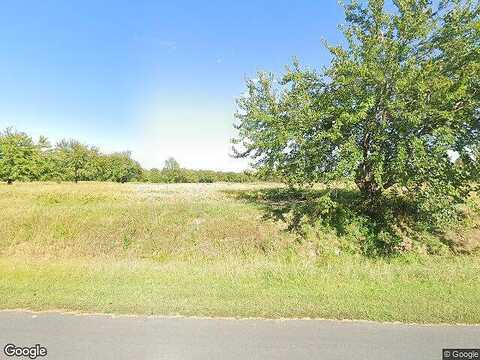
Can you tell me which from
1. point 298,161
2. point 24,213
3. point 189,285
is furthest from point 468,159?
point 24,213

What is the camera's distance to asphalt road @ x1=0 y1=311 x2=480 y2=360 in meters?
4.35

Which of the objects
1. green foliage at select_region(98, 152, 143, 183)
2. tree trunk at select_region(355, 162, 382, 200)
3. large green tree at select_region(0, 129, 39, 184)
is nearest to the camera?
tree trunk at select_region(355, 162, 382, 200)

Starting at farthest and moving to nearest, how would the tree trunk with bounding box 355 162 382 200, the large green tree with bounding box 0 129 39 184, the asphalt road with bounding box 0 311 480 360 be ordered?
the large green tree with bounding box 0 129 39 184, the tree trunk with bounding box 355 162 382 200, the asphalt road with bounding box 0 311 480 360

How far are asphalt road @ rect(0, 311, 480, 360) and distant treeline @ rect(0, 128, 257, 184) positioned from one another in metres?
29.5

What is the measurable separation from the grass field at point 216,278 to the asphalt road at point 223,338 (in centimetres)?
37

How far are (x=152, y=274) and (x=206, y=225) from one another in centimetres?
663

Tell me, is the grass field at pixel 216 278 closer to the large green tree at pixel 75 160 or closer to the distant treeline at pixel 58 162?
the distant treeline at pixel 58 162

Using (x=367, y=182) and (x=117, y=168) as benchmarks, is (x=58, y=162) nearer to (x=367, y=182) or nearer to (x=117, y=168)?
(x=117, y=168)

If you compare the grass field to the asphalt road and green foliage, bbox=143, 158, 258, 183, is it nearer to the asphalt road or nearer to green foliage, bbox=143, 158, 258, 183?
the asphalt road

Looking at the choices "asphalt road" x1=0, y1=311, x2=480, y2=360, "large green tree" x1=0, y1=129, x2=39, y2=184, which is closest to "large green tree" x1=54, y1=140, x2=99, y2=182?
"large green tree" x1=0, y1=129, x2=39, y2=184

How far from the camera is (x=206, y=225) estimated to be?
14969 millimetres

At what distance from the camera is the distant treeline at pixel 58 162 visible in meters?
46.0

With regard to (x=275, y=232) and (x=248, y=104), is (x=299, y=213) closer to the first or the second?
(x=275, y=232)

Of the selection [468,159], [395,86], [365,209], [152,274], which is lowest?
[152,274]
